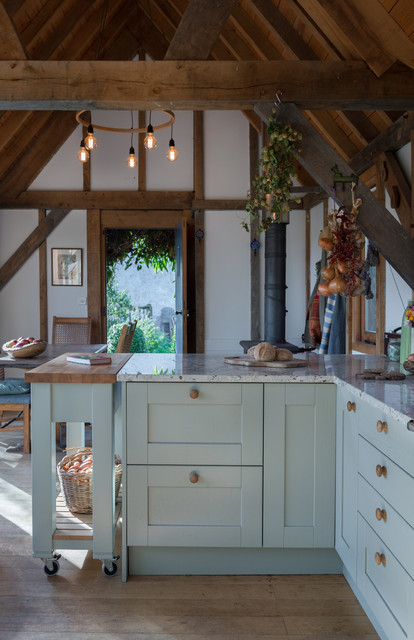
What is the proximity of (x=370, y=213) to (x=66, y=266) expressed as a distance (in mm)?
4634

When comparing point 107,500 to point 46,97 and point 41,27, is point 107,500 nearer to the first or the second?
point 46,97

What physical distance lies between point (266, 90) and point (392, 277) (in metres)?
1.87

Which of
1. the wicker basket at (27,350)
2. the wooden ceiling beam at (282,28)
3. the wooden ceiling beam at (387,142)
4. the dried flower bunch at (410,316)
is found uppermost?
the wooden ceiling beam at (282,28)

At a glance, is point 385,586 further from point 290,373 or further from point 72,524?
point 72,524

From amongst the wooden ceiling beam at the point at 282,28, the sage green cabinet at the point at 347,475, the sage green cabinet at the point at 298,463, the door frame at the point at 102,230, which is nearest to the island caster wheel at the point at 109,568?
the sage green cabinet at the point at 298,463

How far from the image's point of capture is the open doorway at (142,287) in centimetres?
923

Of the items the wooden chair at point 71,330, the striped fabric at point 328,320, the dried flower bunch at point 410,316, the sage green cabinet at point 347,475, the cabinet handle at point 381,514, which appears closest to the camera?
the cabinet handle at point 381,514

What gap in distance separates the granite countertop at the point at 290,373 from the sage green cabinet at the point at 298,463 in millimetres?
63

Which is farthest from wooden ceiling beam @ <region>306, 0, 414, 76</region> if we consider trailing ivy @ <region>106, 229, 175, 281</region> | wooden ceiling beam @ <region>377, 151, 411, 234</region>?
trailing ivy @ <region>106, 229, 175, 281</region>

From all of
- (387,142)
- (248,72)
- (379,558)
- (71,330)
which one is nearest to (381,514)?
(379,558)

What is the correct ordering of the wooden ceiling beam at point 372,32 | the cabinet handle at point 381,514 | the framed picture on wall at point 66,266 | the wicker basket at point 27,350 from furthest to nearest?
the framed picture on wall at point 66,266 < the wicker basket at point 27,350 < the wooden ceiling beam at point 372,32 < the cabinet handle at point 381,514

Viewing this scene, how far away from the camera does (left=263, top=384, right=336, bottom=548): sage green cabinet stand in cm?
241

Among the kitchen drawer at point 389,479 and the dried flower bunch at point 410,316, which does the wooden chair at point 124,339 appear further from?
the kitchen drawer at point 389,479

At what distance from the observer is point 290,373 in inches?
97.4
